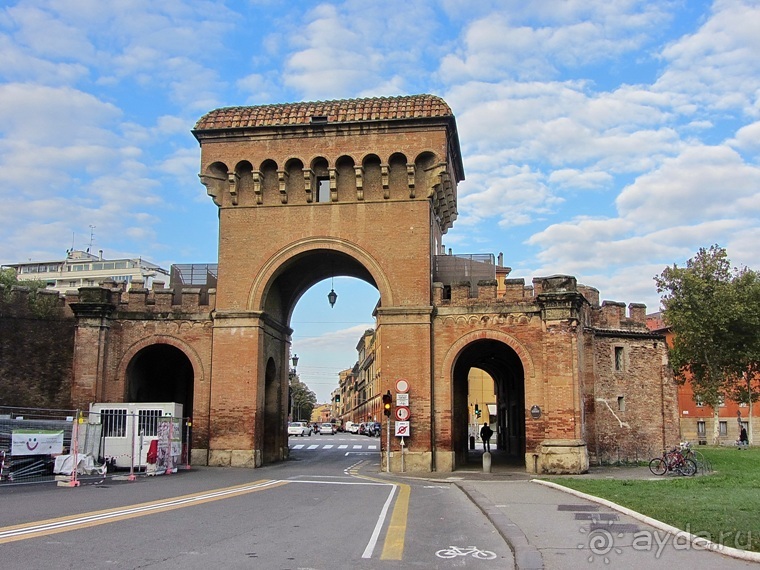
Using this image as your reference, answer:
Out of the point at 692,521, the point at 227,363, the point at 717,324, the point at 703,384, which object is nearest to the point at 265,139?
the point at 227,363

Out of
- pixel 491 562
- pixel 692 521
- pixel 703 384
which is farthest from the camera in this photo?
pixel 703 384

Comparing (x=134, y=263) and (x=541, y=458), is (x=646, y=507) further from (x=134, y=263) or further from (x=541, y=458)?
(x=134, y=263)

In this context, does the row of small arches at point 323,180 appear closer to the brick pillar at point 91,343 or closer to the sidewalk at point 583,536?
the brick pillar at point 91,343

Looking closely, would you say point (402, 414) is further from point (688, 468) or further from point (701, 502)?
point (701, 502)

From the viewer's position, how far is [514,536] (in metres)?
10.4

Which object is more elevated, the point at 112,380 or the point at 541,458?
the point at 112,380

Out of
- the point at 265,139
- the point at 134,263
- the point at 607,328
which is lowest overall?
the point at 607,328

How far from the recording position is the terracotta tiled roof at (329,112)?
26.8 metres

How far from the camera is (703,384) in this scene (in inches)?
1778

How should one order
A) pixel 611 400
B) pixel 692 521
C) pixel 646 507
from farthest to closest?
pixel 611 400, pixel 646 507, pixel 692 521

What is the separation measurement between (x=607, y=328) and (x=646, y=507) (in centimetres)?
1709

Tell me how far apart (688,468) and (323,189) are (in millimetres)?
15614

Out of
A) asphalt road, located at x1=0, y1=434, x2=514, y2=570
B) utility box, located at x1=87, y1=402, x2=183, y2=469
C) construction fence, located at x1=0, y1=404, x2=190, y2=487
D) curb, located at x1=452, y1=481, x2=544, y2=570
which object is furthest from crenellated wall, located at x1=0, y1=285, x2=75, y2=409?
curb, located at x1=452, y1=481, x2=544, y2=570

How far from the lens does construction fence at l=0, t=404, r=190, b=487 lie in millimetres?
19109
